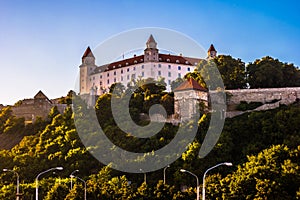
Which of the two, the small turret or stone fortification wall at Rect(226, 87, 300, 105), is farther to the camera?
the small turret

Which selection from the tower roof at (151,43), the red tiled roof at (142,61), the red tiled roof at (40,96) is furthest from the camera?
the tower roof at (151,43)

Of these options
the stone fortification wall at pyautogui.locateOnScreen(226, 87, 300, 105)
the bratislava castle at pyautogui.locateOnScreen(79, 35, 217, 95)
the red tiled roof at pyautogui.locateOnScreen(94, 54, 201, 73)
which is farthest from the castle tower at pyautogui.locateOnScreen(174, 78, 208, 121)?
the red tiled roof at pyautogui.locateOnScreen(94, 54, 201, 73)

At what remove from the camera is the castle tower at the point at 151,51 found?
105 m

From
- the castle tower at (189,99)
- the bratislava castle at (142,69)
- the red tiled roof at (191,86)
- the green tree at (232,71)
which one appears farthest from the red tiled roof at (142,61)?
the castle tower at (189,99)

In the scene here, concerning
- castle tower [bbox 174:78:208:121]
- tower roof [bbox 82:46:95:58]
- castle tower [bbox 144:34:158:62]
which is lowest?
castle tower [bbox 174:78:208:121]

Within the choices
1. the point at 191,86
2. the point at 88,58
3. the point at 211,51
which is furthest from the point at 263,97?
the point at 88,58

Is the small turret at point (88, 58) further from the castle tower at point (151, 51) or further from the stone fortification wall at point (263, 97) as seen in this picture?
the stone fortification wall at point (263, 97)

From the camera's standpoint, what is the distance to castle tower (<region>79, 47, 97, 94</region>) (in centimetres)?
11188

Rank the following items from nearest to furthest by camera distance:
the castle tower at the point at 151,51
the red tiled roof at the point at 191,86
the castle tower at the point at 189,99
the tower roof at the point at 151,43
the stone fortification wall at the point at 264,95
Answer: the stone fortification wall at the point at 264,95 → the castle tower at the point at 189,99 → the red tiled roof at the point at 191,86 → the castle tower at the point at 151,51 → the tower roof at the point at 151,43

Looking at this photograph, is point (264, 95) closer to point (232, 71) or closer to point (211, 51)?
point (232, 71)

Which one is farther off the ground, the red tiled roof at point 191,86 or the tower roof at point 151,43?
the tower roof at point 151,43

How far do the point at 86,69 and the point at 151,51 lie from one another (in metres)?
→ 16.4

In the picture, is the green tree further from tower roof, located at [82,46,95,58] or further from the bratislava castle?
tower roof, located at [82,46,95,58]

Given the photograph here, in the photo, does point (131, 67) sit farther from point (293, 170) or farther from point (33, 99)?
point (293, 170)
